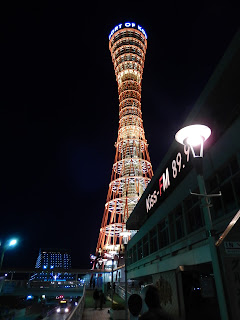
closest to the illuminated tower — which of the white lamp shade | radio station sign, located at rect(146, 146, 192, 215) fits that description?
radio station sign, located at rect(146, 146, 192, 215)

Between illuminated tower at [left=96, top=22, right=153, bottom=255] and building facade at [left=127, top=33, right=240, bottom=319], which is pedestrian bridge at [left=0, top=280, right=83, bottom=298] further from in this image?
building facade at [left=127, top=33, right=240, bottom=319]

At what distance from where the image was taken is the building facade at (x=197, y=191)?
9.20 meters

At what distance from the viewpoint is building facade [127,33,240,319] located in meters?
9.20

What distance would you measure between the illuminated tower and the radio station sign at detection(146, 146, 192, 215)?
30.4 m

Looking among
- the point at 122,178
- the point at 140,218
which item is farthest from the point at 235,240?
the point at 122,178

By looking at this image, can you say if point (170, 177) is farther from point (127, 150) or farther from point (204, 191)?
point (127, 150)

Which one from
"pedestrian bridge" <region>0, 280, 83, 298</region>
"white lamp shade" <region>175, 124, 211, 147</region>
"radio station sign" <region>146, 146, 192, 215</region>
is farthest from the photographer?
"pedestrian bridge" <region>0, 280, 83, 298</region>

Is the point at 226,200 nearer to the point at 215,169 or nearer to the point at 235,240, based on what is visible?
the point at 215,169

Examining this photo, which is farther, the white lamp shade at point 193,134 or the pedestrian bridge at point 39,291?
the pedestrian bridge at point 39,291

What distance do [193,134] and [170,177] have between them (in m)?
8.91

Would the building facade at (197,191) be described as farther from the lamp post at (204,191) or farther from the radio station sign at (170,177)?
the lamp post at (204,191)

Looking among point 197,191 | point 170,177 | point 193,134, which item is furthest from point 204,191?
point 170,177

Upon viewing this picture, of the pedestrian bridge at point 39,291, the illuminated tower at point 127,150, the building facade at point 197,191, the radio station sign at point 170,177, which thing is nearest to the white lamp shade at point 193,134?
the building facade at point 197,191

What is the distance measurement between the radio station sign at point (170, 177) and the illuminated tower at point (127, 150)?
3045 cm
